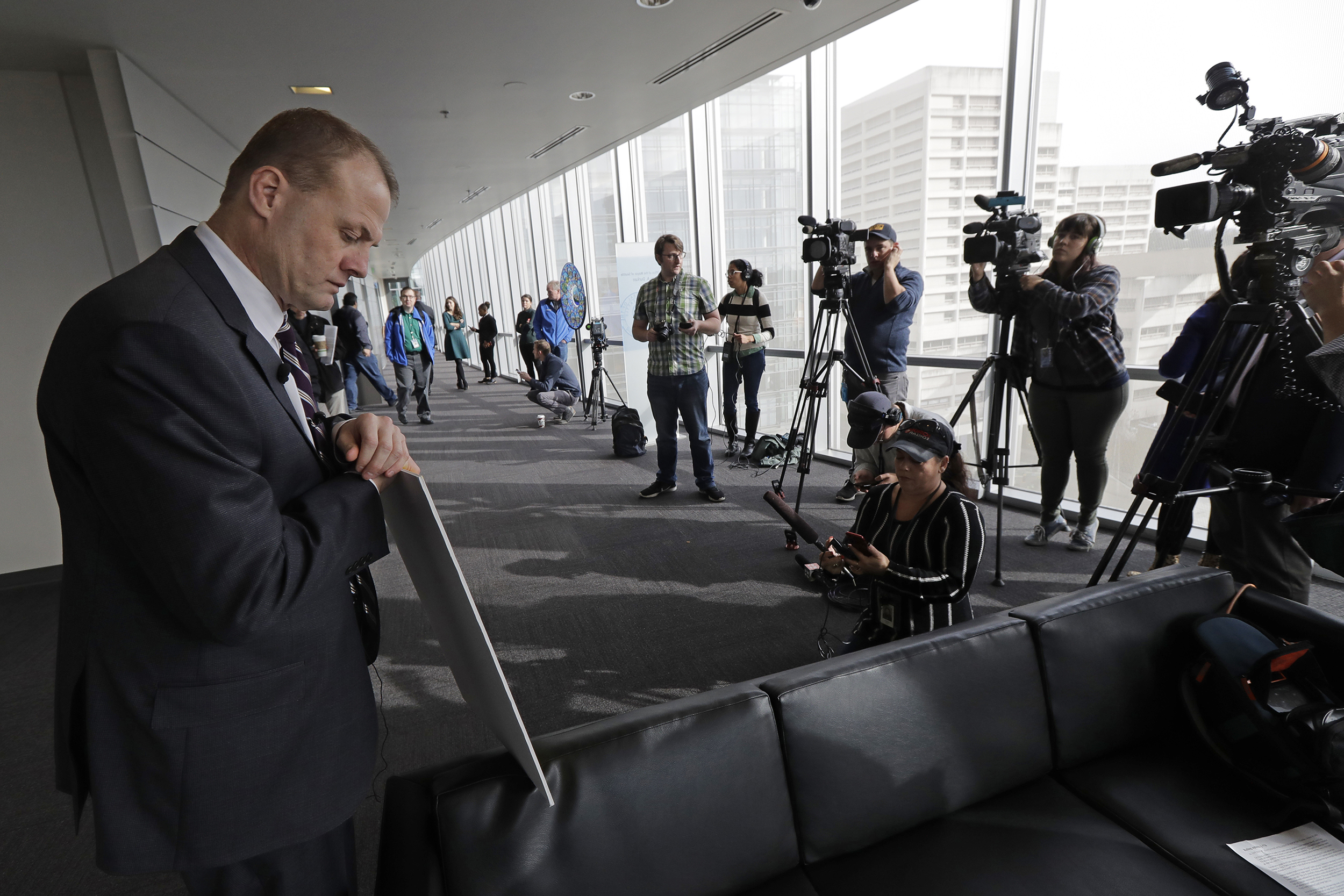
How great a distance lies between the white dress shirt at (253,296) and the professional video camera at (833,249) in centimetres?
301

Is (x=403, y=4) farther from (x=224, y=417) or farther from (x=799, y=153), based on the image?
(x=799, y=153)

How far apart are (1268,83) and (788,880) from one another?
148 inches

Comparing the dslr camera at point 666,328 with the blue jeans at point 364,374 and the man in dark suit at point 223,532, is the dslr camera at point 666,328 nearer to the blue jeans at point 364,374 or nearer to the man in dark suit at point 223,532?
the man in dark suit at point 223,532

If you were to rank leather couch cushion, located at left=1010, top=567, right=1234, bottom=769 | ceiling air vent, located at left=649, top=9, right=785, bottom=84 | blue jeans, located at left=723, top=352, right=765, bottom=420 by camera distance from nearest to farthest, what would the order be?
1. leather couch cushion, located at left=1010, top=567, right=1234, bottom=769
2. ceiling air vent, located at left=649, top=9, right=785, bottom=84
3. blue jeans, located at left=723, top=352, right=765, bottom=420

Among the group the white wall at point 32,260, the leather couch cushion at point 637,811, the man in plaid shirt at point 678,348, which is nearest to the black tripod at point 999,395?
the man in plaid shirt at point 678,348

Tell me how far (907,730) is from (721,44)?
3679 mm

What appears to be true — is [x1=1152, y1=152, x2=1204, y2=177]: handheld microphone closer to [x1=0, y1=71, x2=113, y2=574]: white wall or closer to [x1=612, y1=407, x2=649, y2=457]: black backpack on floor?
[x1=612, y1=407, x2=649, y2=457]: black backpack on floor

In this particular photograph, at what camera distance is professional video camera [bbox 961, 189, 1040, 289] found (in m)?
2.66

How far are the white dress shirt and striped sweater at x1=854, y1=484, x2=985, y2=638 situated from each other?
1566 mm

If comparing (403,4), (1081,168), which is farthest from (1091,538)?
(403,4)

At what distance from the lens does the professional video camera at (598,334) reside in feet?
23.4

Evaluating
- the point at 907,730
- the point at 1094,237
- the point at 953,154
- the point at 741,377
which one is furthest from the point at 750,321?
the point at 907,730

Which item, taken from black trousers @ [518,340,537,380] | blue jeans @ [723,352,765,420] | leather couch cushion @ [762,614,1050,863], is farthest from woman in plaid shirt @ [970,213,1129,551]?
black trousers @ [518,340,537,380]

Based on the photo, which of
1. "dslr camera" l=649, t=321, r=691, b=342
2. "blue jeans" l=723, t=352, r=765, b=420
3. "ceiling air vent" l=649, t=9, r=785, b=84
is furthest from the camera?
"blue jeans" l=723, t=352, r=765, b=420
